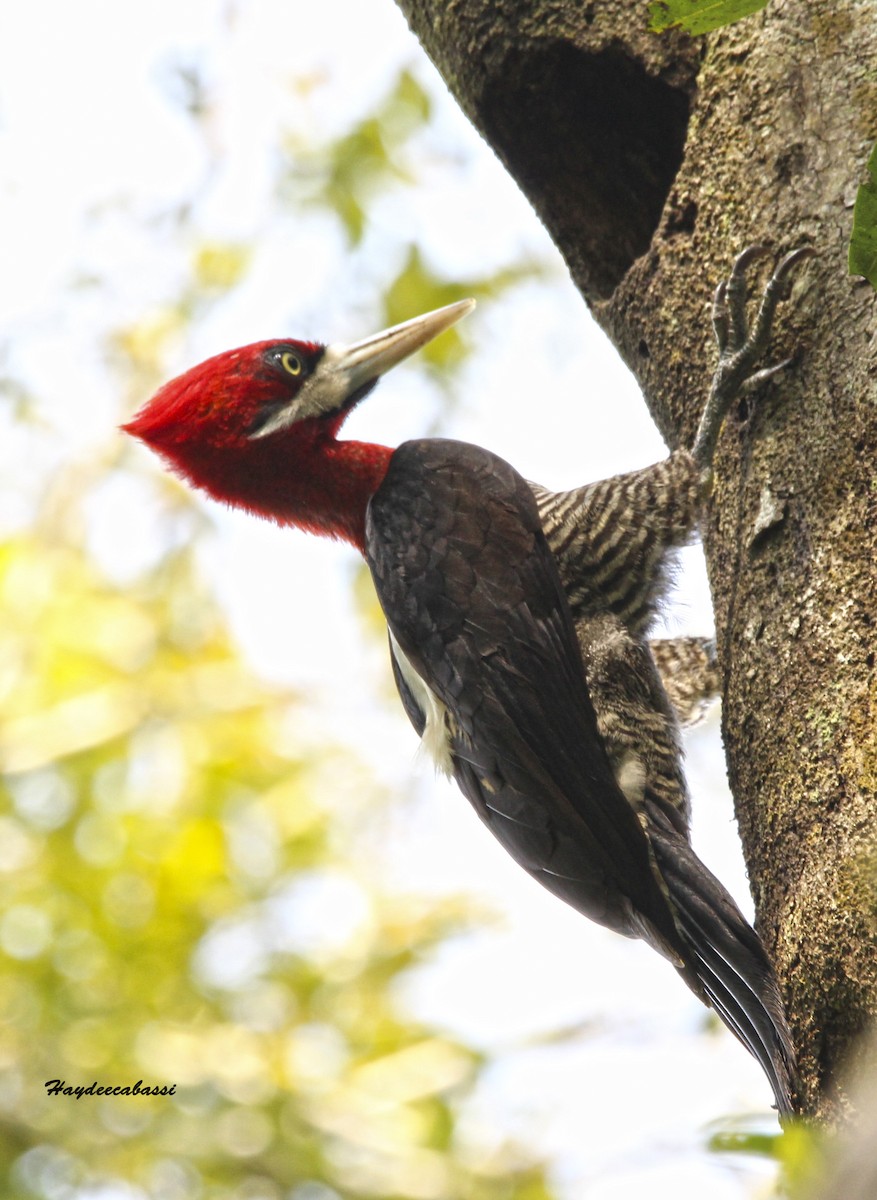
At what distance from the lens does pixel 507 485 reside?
3.59 m

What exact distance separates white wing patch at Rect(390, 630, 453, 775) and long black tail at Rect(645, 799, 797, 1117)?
0.59m

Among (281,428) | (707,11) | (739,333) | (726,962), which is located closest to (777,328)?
(739,333)

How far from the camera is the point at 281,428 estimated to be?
4.02 metres

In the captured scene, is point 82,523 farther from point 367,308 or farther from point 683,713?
point 683,713

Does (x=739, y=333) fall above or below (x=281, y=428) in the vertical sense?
below

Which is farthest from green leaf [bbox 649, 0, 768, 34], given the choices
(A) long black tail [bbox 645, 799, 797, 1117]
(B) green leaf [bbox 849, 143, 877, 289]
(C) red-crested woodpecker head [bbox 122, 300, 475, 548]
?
(C) red-crested woodpecker head [bbox 122, 300, 475, 548]

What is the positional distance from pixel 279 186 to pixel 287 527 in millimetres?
3891

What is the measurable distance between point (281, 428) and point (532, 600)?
46.2 inches

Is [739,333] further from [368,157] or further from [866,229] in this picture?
[368,157]

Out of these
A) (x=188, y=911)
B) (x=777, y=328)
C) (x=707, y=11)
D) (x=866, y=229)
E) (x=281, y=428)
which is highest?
(x=707, y=11)

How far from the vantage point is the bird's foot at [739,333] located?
2652mm

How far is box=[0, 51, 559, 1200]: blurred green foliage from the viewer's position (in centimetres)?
507

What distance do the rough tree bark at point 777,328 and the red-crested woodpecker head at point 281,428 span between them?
2.24ft

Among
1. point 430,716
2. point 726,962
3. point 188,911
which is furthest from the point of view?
point 188,911
